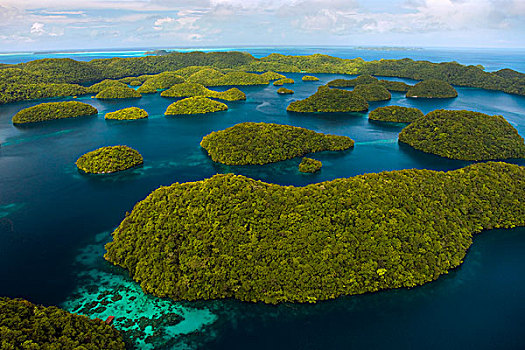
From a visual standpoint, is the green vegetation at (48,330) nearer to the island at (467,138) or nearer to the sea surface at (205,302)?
the sea surface at (205,302)

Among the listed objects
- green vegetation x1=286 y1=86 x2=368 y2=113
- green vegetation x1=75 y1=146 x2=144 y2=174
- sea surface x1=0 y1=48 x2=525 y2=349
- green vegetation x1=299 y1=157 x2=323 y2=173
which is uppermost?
green vegetation x1=286 y1=86 x2=368 y2=113

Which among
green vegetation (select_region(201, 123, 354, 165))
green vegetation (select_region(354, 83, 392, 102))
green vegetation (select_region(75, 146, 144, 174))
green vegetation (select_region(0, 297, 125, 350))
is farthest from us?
green vegetation (select_region(354, 83, 392, 102))

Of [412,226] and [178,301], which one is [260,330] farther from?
[412,226]

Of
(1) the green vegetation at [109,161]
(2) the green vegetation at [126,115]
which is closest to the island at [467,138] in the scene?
(1) the green vegetation at [109,161]

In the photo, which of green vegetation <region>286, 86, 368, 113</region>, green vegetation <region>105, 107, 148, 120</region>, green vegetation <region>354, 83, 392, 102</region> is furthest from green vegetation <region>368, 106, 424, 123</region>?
green vegetation <region>105, 107, 148, 120</region>

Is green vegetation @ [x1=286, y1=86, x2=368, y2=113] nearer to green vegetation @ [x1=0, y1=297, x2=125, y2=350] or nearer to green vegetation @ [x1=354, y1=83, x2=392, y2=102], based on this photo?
green vegetation @ [x1=354, y1=83, x2=392, y2=102]

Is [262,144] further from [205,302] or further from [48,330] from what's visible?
[48,330]

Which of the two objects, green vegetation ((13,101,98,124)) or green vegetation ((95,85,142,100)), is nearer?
green vegetation ((13,101,98,124))
